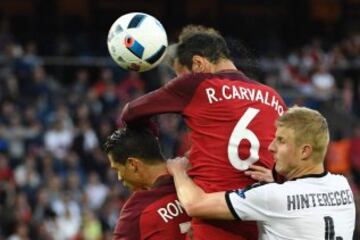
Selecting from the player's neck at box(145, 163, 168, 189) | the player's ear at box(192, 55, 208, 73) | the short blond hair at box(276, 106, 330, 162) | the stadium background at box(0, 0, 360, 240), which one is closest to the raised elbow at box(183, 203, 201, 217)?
the player's neck at box(145, 163, 168, 189)

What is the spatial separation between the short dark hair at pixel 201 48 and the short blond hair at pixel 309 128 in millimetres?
703

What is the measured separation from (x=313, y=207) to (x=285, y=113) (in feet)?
1.58

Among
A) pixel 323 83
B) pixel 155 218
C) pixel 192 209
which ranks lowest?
pixel 323 83

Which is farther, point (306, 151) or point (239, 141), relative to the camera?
point (239, 141)

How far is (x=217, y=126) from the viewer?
562 cm

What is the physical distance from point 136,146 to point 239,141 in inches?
24.5

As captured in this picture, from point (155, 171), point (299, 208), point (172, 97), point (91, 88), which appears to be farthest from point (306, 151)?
point (91, 88)

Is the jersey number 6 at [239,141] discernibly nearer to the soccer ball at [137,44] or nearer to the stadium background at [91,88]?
the soccer ball at [137,44]

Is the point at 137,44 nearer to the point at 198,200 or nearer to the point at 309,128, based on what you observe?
the point at 198,200

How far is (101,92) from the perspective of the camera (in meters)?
18.3

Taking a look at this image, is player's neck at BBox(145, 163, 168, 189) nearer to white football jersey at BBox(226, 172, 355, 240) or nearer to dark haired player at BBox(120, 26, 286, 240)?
dark haired player at BBox(120, 26, 286, 240)

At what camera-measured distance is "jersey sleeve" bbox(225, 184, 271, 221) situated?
5.24 metres

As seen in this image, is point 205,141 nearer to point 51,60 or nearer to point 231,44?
point 231,44

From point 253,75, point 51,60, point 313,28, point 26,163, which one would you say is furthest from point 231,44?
point 313,28
